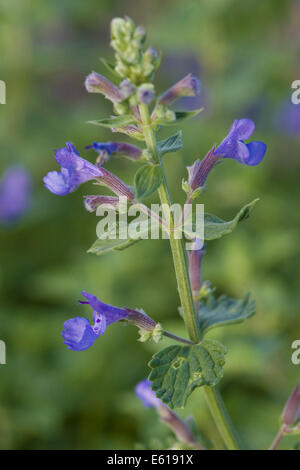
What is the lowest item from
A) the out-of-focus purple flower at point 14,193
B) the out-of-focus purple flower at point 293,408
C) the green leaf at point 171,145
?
the out-of-focus purple flower at point 293,408

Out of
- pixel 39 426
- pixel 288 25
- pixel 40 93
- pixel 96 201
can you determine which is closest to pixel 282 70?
pixel 288 25

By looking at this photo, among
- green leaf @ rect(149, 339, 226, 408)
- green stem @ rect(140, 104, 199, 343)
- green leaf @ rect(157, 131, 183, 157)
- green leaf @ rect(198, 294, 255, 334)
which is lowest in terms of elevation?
green leaf @ rect(149, 339, 226, 408)

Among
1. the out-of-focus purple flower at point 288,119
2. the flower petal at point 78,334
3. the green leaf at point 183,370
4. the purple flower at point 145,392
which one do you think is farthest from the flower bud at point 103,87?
the out-of-focus purple flower at point 288,119

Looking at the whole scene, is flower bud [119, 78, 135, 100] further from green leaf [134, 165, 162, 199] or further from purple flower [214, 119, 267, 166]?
purple flower [214, 119, 267, 166]

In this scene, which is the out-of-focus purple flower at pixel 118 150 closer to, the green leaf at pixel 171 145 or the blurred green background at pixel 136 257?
the green leaf at pixel 171 145

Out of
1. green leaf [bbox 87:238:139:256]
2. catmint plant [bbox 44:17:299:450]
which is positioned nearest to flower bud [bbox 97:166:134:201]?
catmint plant [bbox 44:17:299:450]

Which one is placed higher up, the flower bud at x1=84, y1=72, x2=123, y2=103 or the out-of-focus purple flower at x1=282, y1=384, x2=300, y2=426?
the flower bud at x1=84, y1=72, x2=123, y2=103

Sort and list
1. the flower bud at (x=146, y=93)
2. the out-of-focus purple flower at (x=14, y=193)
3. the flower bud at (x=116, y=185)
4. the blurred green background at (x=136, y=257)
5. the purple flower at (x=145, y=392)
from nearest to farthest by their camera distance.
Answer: the flower bud at (x=146, y=93)
the flower bud at (x=116, y=185)
the purple flower at (x=145, y=392)
the blurred green background at (x=136, y=257)
the out-of-focus purple flower at (x=14, y=193)

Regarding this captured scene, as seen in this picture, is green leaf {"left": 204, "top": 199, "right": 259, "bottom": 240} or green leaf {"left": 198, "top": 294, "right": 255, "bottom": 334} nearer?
green leaf {"left": 204, "top": 199, "right": 259, "bottom": 240}
